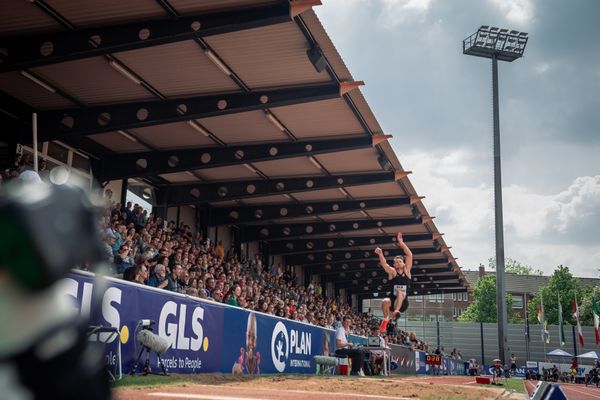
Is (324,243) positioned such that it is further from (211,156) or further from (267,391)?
(267,391)

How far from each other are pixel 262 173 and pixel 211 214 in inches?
242

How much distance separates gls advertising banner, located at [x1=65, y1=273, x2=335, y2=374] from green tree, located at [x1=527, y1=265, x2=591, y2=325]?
83.8 meters

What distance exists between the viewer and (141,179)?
26.8m

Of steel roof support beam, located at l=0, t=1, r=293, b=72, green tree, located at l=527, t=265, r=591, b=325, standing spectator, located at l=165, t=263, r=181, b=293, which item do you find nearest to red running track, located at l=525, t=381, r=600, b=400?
standing spectator, located at l=165, t=263, r=181, b=293

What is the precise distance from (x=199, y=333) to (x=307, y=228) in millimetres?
23733

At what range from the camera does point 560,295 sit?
93.8 meters

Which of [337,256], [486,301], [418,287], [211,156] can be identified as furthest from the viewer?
[486,301]

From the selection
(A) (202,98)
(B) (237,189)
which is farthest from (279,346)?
(B) (237,189)

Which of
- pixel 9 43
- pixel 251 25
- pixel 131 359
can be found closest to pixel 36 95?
pixel 9 43

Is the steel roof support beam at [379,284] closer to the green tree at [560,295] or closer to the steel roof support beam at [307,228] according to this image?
the steel roof support beam at [307,228]

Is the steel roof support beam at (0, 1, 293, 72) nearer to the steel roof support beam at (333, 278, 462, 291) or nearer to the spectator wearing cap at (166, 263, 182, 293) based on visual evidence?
the spectator wearing cap at (166, 263, 182, 293)

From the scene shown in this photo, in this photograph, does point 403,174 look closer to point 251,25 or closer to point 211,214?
point 211,214

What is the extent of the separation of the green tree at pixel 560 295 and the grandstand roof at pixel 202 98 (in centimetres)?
7276

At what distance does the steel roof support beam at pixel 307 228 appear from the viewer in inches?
1432
